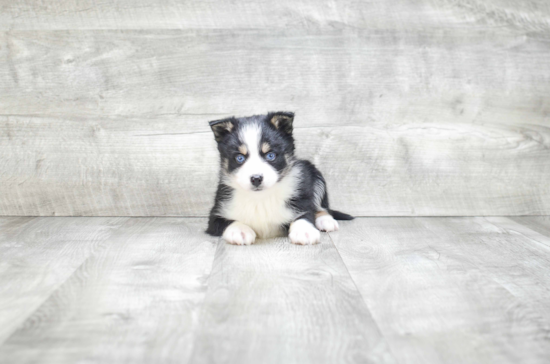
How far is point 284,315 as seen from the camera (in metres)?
1.55

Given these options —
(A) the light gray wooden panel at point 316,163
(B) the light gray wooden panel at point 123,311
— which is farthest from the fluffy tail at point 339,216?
(B) the light gray wooden panel at point 123,311

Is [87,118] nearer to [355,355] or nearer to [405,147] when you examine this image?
[405,147]

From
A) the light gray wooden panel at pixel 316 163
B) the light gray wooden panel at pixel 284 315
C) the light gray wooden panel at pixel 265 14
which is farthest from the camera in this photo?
the light gray wooden panel at pixel 316 163

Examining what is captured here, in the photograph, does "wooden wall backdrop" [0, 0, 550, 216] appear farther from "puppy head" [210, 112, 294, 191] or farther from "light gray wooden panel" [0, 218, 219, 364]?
"light gray wooden panel" [0, 218, 219, 364]

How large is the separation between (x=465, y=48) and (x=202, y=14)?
1678 millimetres

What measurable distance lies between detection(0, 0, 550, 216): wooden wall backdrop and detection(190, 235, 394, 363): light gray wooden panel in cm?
120

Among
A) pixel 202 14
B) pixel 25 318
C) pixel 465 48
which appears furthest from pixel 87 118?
pixel 465 48

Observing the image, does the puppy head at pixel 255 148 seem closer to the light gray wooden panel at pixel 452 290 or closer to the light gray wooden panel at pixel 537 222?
the light gray wooden panel at pixel 452 290

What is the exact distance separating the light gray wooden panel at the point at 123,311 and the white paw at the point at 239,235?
10 cm

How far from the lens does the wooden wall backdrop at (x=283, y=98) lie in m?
3.07

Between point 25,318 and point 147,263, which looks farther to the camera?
point 147,263

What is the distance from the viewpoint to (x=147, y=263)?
211cm

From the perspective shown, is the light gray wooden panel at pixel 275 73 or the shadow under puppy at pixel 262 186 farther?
the light gray wooden panel at pixel 275 73

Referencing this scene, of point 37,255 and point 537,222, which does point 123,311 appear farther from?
point 537,222
